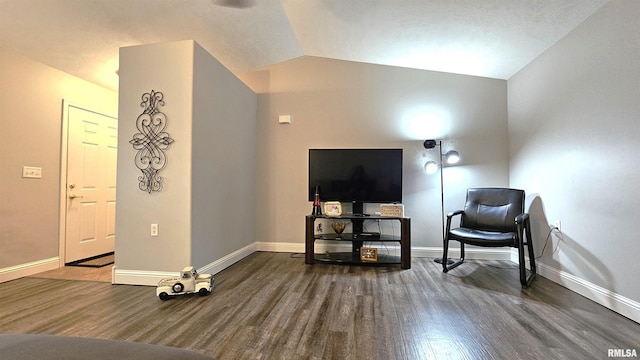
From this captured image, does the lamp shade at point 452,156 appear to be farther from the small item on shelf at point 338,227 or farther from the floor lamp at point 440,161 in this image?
the small item on shelf at point 338,227

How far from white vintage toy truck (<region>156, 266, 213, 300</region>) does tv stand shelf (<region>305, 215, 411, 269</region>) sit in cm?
131

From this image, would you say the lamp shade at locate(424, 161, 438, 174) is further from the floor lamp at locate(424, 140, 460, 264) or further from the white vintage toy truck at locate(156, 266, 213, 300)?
the white vintage toy truck at locate(156, 266, 213, 300)

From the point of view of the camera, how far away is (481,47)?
3.04 metres

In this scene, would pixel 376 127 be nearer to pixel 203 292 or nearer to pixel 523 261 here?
pixel 523 261

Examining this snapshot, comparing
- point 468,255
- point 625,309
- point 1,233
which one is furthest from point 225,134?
point 625,309

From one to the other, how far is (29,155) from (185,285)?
7.57 feet

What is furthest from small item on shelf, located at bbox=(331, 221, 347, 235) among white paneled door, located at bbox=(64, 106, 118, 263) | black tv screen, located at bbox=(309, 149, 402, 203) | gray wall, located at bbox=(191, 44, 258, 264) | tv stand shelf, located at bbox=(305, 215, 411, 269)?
white paneled door, located at bbox=(64, 106, 118, 263)

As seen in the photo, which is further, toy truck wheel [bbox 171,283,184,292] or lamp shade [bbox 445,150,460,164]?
lamp shade [bbox 445,150,460,164]

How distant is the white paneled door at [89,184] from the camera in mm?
3441

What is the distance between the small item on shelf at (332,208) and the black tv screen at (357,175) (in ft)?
0.31

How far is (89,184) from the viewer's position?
3.70 m

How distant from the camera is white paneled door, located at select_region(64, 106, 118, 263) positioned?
11.3 feet

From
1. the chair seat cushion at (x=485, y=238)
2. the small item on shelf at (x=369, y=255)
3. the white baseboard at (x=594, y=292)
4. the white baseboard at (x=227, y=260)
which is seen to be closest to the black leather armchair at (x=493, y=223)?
the chair seat cushion at (x=485, y=238)

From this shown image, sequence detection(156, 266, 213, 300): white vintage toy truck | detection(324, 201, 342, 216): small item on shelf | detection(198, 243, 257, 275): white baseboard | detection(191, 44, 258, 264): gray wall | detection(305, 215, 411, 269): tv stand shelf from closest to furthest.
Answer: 1. detection(156, 266, 213, 300): white vintage toy truck
2. detection(191, 44, 258, 264): gray wall
3. detection(198, 243, 257, 275): white baseboard
4. detection(305, 215, 411, 269): tv stand shelf
5. detection(324, 201, 342, 216): small item on shelf
